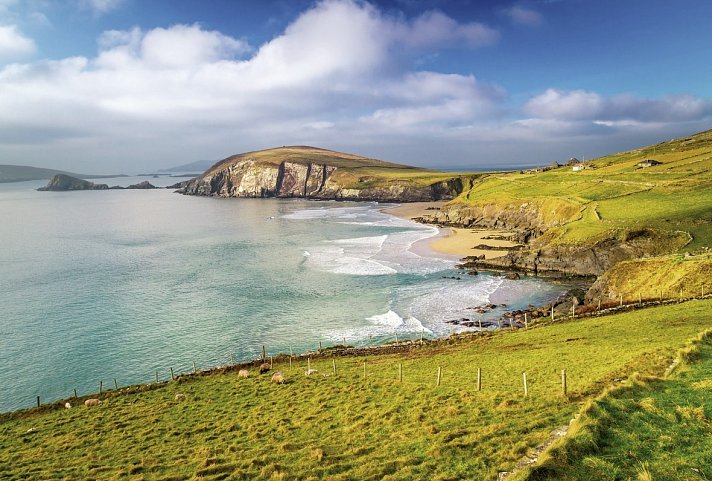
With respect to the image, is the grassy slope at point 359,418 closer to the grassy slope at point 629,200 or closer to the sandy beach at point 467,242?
the grassy slope at point 629,200

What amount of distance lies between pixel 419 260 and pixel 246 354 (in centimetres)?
5092

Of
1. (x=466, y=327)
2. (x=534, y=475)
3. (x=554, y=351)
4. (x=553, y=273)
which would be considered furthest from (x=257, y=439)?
(x=553, y=273)

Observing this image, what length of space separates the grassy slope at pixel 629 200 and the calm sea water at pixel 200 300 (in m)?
20.6

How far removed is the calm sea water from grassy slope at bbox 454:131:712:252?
20.6m

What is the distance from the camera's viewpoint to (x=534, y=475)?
45.3 ft

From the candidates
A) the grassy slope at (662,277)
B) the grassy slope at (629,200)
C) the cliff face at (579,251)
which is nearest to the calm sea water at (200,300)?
the cliff face at (579,251)

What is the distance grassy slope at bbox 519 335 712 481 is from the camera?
1368 centimetres

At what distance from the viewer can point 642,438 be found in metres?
15.8

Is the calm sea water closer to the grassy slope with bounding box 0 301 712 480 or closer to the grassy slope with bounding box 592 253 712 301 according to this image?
the grassy slope with bounding box 0 301 712 480

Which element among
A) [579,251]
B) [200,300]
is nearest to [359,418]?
[200,300]

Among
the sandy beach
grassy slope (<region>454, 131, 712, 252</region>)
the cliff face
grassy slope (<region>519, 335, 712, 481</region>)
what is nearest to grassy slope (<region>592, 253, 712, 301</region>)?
the cliff face

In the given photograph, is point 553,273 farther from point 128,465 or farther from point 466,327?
point 128,465

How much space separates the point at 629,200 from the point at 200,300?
92.7 m

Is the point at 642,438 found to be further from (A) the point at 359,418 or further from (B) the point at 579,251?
(B) the point at 579,251
